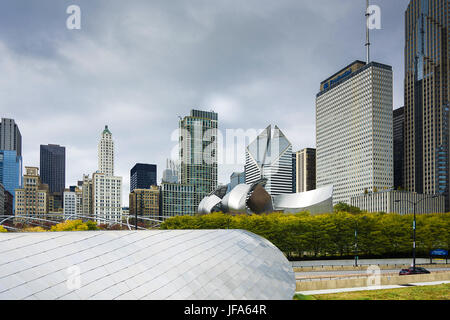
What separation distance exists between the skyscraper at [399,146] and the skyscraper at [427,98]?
590cm

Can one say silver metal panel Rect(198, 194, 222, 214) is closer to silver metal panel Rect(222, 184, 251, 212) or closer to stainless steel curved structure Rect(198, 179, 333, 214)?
stainless steel curved structure Rect(198, 179, 333, 214)

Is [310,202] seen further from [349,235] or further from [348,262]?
[348,262]

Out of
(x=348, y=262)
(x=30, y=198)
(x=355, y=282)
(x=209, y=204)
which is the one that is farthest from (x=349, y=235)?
(x=30, y=198)

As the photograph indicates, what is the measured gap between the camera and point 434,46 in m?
164

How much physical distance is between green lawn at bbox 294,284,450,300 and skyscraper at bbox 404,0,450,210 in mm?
148313

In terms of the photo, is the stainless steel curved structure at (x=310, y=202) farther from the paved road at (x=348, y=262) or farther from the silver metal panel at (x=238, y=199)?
the paved road at (x=348, y=262)

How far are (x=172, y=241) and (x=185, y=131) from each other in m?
177

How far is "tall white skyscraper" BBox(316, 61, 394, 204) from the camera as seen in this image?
518ft

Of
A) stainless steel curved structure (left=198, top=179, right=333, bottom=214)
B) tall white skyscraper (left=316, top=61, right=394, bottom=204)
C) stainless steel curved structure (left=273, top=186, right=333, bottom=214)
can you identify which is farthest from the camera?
tall white skyscraper (left=316, top=61, right=394, bottom=204)

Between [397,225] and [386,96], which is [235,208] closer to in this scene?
[397,225]

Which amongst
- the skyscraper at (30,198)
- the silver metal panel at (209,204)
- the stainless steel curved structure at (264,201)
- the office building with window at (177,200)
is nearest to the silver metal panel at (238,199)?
the stainless steel curved structure at (264,201)

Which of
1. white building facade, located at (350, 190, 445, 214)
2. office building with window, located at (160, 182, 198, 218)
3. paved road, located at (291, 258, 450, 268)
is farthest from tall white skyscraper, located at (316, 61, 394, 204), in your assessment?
paved road, located at (291, 258, 450, 268)

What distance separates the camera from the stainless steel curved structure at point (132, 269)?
10.8 meters

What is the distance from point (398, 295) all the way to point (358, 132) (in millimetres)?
155305
